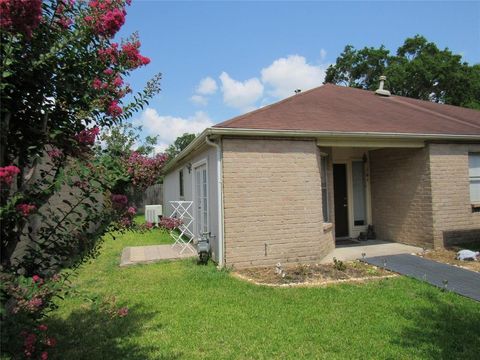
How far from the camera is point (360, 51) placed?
120 feet

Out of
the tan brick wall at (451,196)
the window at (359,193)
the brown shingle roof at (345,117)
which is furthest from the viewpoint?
the window at (359,193)

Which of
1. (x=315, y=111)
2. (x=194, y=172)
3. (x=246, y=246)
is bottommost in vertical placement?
(x=246, y=246)

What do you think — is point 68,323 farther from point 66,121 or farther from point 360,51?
point 360,51

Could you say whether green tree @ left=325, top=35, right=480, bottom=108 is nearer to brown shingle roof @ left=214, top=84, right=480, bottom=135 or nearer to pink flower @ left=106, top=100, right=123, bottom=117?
brown shingle roof @ left=214, top=84, right=480, bottom=135

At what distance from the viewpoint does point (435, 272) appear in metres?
7.15

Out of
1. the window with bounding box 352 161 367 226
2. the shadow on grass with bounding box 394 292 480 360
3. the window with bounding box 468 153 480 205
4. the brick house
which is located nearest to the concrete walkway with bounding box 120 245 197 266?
the brick house

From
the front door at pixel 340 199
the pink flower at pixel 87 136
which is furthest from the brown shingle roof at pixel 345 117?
the pink flower at pixel 87 136

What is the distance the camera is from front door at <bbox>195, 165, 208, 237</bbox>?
9.71 m

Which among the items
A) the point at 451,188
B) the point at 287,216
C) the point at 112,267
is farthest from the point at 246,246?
the point at 451,188

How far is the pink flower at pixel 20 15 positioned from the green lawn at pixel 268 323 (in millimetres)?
1685

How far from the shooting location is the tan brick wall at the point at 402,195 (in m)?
9.56

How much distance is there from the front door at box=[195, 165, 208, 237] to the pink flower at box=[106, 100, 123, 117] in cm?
652

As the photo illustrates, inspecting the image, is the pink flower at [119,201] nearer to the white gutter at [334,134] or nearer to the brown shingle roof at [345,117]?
the white gutter at [334,134]

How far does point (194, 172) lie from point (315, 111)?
13.4 feet
